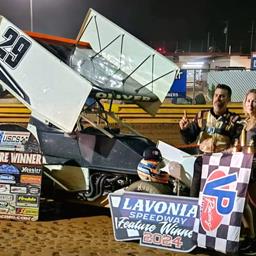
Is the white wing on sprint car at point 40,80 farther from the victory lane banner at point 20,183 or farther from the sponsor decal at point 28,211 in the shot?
the sponsor decal at point 28,211

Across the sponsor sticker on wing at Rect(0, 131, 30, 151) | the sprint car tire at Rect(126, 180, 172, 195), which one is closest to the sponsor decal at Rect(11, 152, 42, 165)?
the sponsor sticker on wing at Rect(0, 131, 30, 151)

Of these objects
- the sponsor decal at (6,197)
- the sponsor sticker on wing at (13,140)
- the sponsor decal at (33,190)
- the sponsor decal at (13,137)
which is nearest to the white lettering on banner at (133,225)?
the sponsor decal at (33,190)

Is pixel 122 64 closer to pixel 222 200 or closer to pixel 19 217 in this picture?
pixel 19 217

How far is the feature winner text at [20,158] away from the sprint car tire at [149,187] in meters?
1.16

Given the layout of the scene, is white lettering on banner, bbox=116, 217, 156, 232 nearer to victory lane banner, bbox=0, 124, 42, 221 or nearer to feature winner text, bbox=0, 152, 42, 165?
victory lane banner, bbox=0, 124, 42, 221

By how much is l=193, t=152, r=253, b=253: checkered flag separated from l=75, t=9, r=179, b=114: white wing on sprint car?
1.94 meters

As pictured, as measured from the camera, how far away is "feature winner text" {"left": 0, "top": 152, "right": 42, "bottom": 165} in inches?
223

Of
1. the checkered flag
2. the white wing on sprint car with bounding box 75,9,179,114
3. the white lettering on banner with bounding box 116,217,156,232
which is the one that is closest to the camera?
the checkered flag

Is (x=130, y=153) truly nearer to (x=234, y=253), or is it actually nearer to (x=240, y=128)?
(x=240, y=128)

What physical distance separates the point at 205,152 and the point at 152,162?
63cm

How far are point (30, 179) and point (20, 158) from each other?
10.6 inches

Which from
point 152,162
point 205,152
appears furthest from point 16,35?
point 205,152

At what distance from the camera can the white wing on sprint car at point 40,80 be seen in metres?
5.32

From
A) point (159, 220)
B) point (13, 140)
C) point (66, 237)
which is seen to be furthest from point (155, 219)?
point (13, 140)
